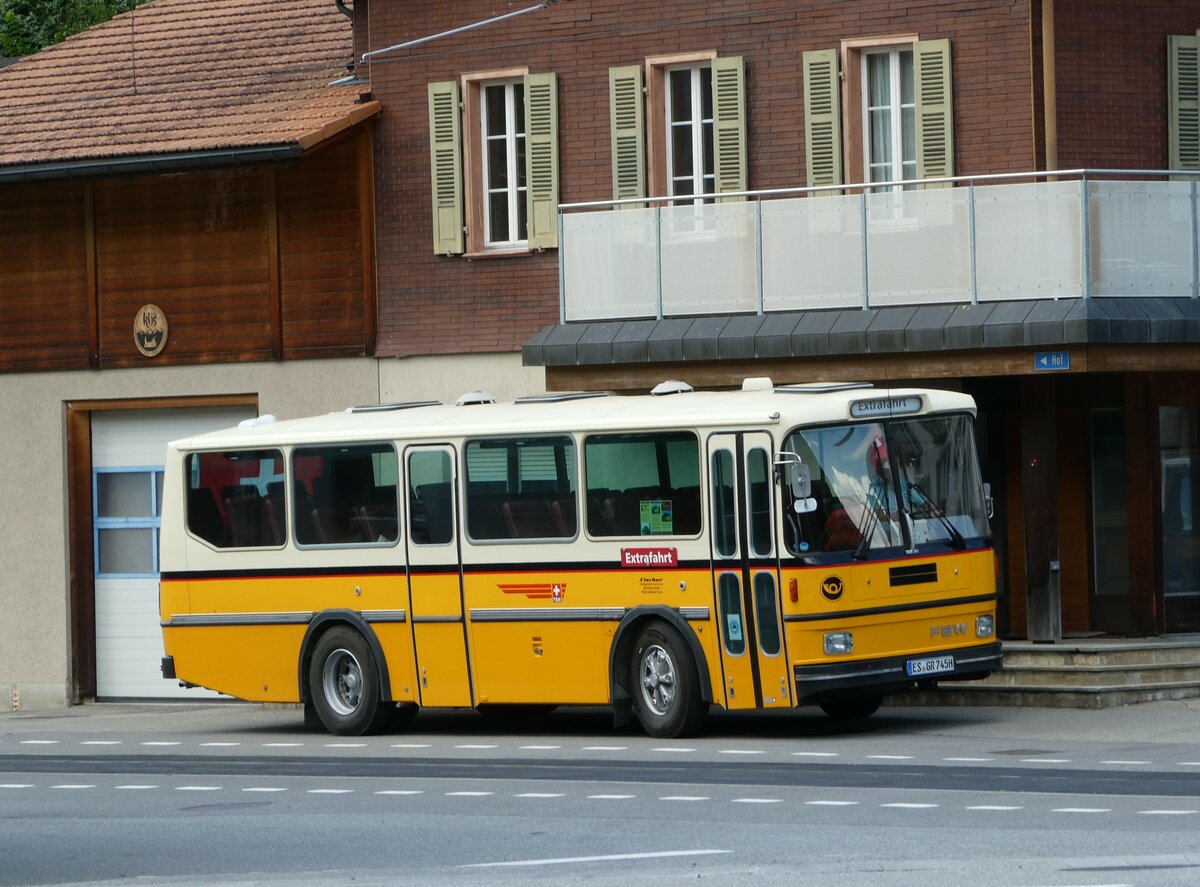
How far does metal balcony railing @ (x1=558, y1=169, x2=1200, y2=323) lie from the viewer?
21.7 meters

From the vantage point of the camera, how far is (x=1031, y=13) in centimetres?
2273

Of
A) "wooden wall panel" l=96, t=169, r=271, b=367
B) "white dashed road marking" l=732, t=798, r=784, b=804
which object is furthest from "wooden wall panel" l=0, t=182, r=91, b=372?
"white dashed road marking" l=732, t=798, r=784, b=804

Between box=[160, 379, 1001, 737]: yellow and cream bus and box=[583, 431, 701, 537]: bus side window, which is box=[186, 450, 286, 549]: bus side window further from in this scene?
box=[583, 431, 701, 537]: bus side window

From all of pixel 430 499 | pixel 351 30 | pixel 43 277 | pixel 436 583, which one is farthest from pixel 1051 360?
pixel 43 277

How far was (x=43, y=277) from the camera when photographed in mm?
28438

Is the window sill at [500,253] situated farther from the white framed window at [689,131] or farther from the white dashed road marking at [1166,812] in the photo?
the white dashed road marking at [1166,812]

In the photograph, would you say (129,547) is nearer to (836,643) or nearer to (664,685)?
(664,685)

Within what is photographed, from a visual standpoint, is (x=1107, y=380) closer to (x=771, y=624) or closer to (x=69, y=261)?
(x=771, y=624)

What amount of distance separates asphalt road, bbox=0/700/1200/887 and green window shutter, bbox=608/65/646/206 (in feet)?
20.3

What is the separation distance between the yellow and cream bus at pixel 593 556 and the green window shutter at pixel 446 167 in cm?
468

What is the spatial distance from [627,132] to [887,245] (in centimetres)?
360

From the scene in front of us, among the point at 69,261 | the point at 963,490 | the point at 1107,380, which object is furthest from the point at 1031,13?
the point at 69,261

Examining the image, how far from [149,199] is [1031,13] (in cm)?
1063

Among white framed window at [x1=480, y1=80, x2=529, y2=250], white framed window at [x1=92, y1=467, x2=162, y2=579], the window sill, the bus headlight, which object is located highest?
white framed window at [x1=480, y1=80, x2=529, y2=250]
